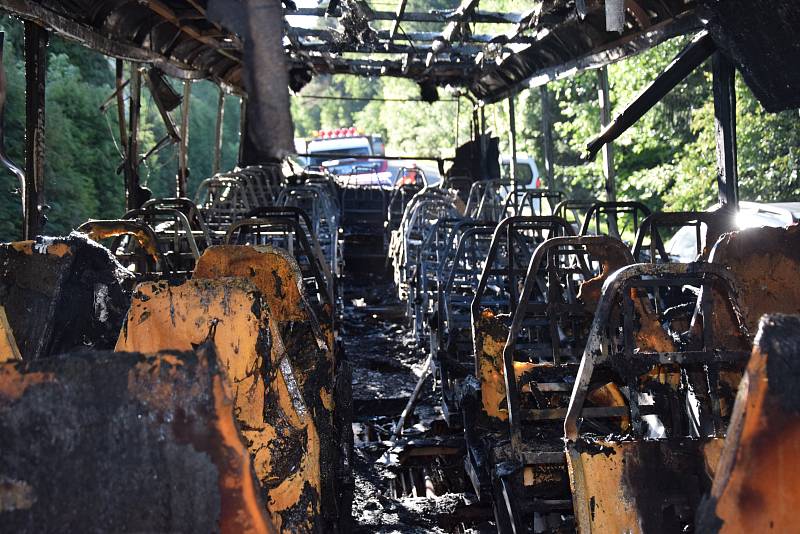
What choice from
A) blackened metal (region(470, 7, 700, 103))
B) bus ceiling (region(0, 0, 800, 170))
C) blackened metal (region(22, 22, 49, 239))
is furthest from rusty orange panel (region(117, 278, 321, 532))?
blackened metal (region(470, 7, 700, 103))

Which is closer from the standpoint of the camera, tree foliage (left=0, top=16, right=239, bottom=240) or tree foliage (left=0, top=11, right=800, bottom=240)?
tree foliage (left=0, top=11, right=800, bottom=240)

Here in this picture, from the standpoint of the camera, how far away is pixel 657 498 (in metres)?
3.12

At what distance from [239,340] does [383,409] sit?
4.76 metres

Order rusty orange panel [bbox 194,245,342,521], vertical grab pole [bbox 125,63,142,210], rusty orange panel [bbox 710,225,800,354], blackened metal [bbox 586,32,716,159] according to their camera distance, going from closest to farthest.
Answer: rusty orange panel [bbox 194,245,342,521], rusty orange panel [bbox 710,225,800,354], blackened metal [bbox 586,32,716,159], vertical grab pole [bbox 125,63,142,210]

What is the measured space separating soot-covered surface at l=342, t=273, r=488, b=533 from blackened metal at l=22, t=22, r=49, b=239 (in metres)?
3.20

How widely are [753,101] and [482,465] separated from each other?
1129 cm

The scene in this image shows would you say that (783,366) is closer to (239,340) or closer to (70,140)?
(239,340)

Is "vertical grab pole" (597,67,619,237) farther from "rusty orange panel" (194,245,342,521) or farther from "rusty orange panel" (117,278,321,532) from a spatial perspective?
"rusty orange panel" (117,278,321,532)

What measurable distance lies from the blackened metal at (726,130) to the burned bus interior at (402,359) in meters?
0.03

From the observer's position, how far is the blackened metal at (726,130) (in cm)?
764

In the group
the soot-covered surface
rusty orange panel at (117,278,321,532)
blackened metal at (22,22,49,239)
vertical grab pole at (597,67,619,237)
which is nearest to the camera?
rusty orange panel at (117,278,321,532)

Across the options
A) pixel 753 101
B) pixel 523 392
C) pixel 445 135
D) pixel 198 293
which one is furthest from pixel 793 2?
pixel 445 135

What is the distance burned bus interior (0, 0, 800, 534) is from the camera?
2355mm

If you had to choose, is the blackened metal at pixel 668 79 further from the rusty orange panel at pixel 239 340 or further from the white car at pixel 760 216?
the rusty orange panel at pixel 239 340
